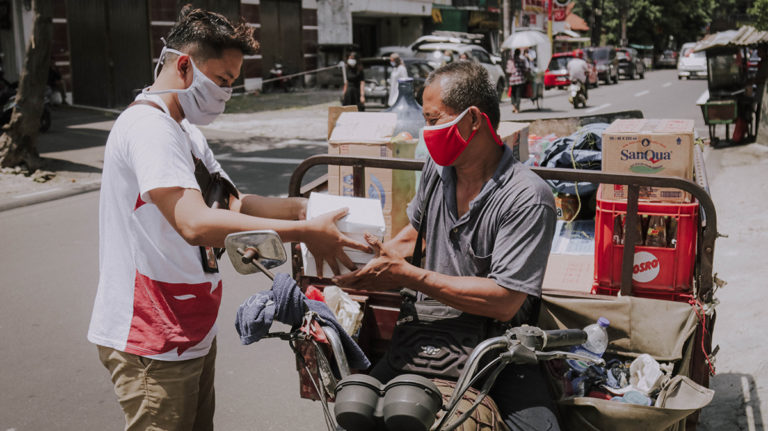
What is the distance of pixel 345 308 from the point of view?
3090 millimetres

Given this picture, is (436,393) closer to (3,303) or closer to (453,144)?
(453,144)

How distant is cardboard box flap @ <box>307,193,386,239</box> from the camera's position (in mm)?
2395

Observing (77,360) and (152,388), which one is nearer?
(152,388)

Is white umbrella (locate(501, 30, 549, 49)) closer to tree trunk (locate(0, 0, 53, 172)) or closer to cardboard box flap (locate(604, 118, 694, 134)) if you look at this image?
tree trunk (locate(0, 0, 53, 172))

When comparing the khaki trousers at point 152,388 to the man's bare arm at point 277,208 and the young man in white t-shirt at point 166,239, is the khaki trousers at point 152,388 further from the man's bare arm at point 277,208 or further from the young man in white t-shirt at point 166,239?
the man's bare arm at point 277,208

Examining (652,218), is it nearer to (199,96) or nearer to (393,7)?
(199,96)

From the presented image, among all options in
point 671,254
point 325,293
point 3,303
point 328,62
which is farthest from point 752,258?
point 328,62

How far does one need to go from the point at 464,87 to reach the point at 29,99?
10723 mm

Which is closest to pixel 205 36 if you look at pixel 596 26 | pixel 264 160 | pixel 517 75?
pixel 264 160

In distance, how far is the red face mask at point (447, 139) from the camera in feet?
8.23

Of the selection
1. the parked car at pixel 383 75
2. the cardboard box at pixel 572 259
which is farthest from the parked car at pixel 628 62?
the cardboard box at pixel 572 259

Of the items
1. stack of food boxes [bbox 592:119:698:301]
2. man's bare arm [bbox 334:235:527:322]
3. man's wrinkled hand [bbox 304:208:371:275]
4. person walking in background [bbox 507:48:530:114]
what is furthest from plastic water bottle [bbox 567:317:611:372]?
person walking in background [bbox 507:48:530:114]

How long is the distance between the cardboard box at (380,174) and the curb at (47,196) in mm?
6847

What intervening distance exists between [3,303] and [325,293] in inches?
158
